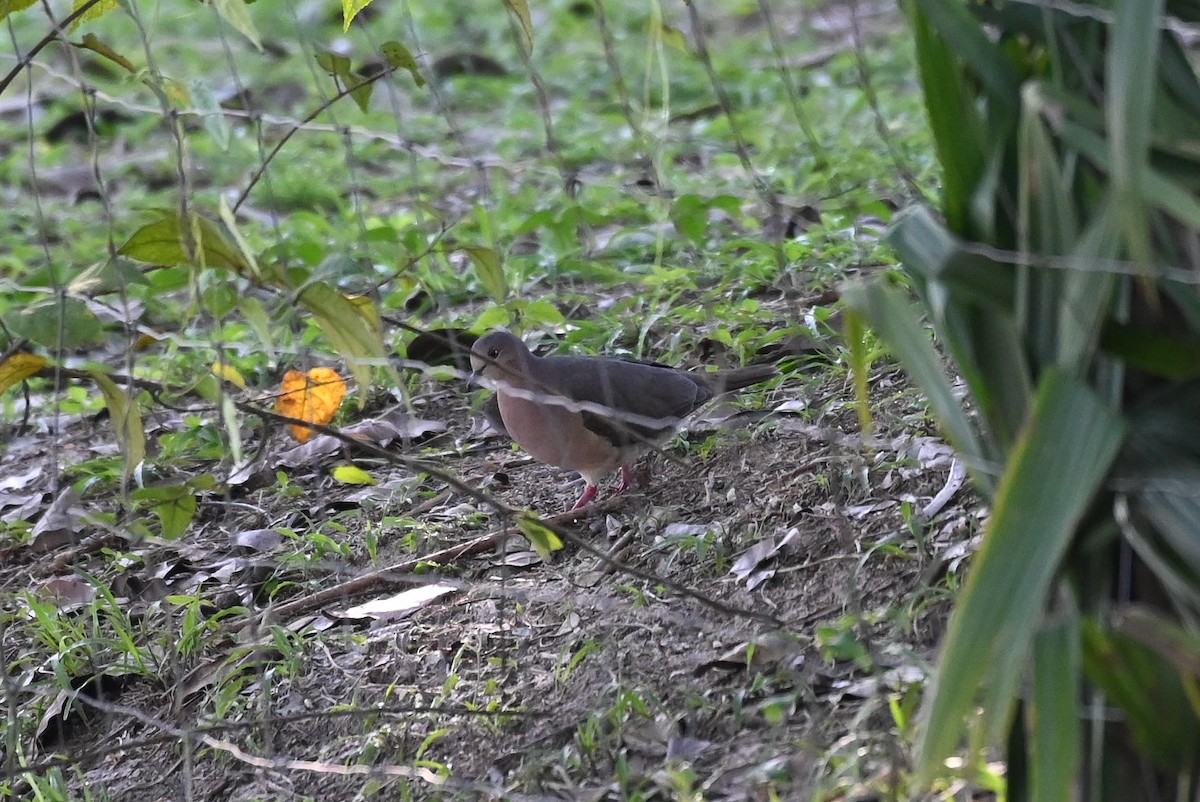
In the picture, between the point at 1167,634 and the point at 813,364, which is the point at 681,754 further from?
the point at 813,364

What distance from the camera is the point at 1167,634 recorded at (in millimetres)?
1375

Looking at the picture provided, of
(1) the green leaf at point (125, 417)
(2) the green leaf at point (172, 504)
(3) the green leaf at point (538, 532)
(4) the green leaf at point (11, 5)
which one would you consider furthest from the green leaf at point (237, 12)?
(3) the green leaf at point (538, 532)

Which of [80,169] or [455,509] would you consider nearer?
[455,509]

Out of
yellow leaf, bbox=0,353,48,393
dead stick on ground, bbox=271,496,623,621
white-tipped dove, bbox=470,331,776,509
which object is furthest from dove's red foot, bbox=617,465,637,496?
yellow leaf, bbox=0,353,48,393

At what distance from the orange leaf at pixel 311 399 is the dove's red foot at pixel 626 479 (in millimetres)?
756

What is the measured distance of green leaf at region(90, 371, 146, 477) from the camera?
237 cm

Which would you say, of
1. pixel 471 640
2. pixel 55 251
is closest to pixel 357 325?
pixel 471 640

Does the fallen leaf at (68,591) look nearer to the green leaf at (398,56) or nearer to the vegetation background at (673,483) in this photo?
the vegetation background at (673,483)

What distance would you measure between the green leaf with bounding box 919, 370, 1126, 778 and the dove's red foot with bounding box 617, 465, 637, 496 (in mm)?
1788

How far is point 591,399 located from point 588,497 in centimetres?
25

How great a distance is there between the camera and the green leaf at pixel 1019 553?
1.43 metres

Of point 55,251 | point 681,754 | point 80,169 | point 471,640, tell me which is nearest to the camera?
point 681,754

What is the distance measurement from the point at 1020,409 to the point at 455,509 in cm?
187

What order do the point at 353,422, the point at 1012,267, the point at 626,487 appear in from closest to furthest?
the point at 1012,267, the point at 626,487, the point at 353,422
